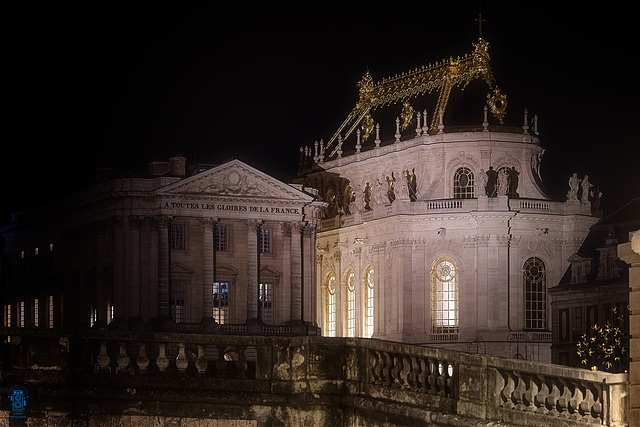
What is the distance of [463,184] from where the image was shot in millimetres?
91750

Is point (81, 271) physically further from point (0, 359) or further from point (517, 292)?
point (0, 359)

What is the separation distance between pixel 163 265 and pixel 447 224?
15488 millimetres

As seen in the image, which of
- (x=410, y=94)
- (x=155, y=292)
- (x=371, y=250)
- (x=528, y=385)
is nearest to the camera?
(x=528, y=385)

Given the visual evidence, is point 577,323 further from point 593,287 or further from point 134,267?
point 134,267

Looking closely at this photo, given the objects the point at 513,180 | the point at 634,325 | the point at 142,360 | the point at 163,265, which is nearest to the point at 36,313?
the point at 163,265

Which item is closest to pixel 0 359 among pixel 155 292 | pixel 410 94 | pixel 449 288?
pixel 155 292

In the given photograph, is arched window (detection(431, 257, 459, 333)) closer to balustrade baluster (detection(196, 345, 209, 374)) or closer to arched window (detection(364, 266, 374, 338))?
arched window (detection(364, 266, 374, 338))

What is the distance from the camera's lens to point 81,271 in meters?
88.9

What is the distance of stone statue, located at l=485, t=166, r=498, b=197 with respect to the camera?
3570 inches

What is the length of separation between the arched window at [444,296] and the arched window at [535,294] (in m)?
3.72

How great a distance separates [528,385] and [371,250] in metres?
72.0

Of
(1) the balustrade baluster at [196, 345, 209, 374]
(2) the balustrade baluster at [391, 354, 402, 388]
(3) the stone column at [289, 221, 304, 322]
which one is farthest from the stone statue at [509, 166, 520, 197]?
(1) the balustrade baluster at [196, 345, 209, 374]

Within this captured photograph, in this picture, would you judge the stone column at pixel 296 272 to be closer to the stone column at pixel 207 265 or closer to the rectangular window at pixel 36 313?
the stone column at pixel 207 265

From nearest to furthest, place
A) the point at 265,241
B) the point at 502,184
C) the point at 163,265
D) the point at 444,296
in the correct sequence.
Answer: the point at 163,265 → the point at 265,241 → the point at 502,184 → the point at 444,296
